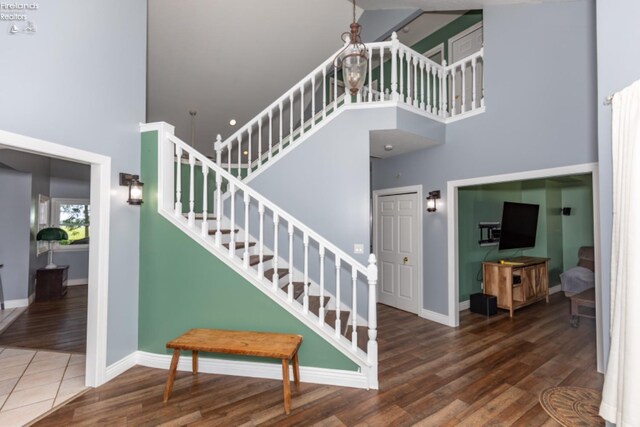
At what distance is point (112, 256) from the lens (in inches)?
112

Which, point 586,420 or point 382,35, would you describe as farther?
point 382,35

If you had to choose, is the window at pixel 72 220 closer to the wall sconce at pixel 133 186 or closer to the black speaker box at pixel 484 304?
the wall sconce at pixel 133 186

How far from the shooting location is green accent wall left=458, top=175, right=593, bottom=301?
207 inches

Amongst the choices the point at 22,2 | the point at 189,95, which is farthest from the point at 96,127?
the point at 189,95

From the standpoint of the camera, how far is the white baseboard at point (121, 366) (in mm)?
2795

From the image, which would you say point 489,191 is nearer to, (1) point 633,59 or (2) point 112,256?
(1) point 633,59

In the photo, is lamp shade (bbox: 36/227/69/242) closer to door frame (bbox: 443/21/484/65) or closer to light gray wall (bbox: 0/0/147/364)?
light gray wall (bbox: 0/0/147/364)

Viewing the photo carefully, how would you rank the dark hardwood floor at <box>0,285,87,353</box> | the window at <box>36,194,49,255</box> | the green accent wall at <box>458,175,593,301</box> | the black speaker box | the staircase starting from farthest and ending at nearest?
the window at <box>36,194,49,255</box>, the green accent wall at <box>458,175,593,301</box>, the black speaker box, the dark hardwood floor at <box>0,285,87,353</box>, the staircase

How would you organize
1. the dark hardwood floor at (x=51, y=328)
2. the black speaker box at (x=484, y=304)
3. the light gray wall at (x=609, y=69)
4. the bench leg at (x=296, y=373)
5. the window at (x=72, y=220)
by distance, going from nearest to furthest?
the light gray wall at (x=609, y=69), the bench leg at (x=296, y=373), the dark hardwood floor at (x=51, y=328), the black speaker box at (x=484, y=304), the window at (x=72, y=220)

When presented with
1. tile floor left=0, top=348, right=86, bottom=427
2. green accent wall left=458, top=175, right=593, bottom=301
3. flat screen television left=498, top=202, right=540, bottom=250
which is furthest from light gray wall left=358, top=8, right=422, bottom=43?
tile floor left=0, top=348, right=86, bottom=427

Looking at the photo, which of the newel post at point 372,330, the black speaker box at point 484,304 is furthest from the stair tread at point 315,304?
the black speaker box at point 484,304

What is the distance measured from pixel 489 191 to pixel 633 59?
13.6 ft

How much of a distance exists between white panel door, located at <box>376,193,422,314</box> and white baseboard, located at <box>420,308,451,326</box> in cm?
16

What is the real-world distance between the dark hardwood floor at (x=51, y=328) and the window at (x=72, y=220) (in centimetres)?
197
